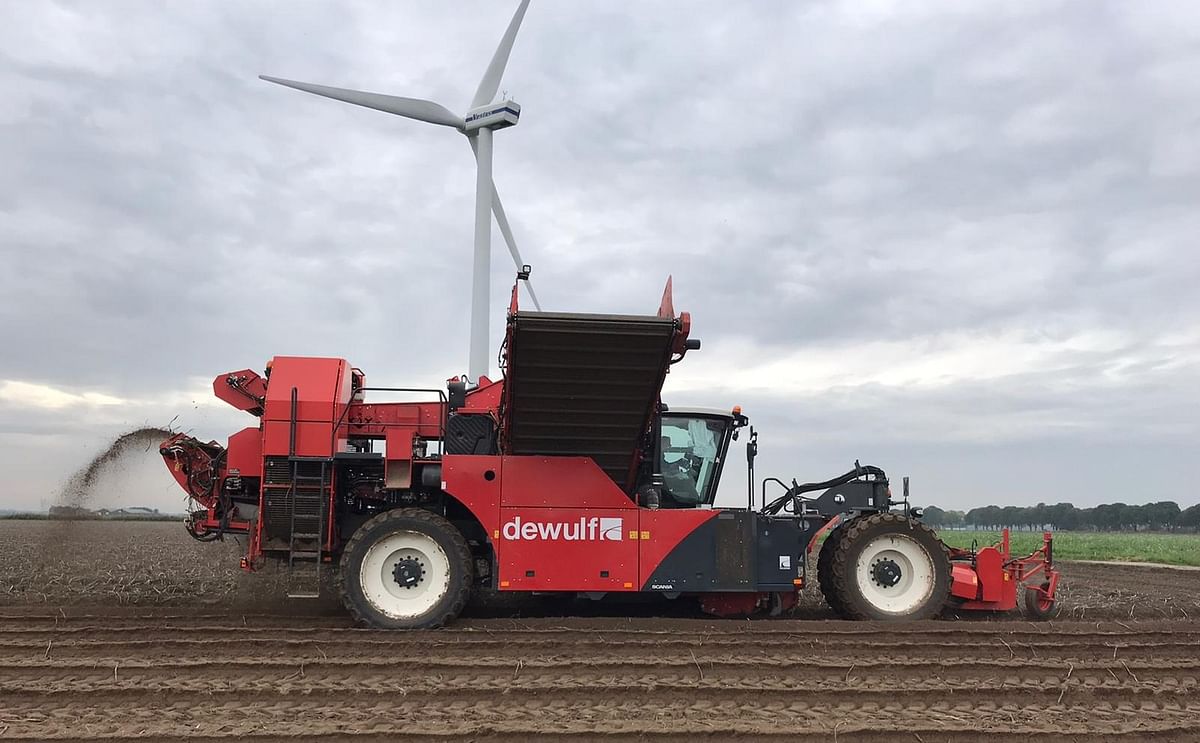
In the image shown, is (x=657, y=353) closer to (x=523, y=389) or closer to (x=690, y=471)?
(x=523, y=389)

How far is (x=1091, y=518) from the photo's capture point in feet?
443

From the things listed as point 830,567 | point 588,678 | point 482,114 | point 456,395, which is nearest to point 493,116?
point 482,114

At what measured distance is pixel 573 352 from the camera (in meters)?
8.80

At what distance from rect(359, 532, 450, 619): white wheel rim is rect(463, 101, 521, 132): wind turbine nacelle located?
53.8 feet

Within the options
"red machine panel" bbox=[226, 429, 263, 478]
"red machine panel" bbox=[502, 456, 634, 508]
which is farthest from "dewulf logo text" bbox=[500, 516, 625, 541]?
"red machine panel" bbox=[226, 429, 263, 478]

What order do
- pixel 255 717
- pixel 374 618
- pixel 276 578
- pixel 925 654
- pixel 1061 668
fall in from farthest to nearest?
pixel 276 578, pixel 374 618, pixel 925 654, pixel 1061 668, pixel 255 717

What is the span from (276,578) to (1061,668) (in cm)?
1098

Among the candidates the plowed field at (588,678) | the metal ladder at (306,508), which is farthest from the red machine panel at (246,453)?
the plowed field at (588,678)

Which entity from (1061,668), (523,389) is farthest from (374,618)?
(1061,668)

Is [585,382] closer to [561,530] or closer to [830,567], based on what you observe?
[561,530]

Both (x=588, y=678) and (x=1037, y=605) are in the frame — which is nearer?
(x=588, y=678)

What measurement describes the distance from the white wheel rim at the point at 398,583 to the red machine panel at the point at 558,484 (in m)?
1.04

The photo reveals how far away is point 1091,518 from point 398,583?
149747mm

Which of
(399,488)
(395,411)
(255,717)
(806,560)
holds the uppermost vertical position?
(395,411)
